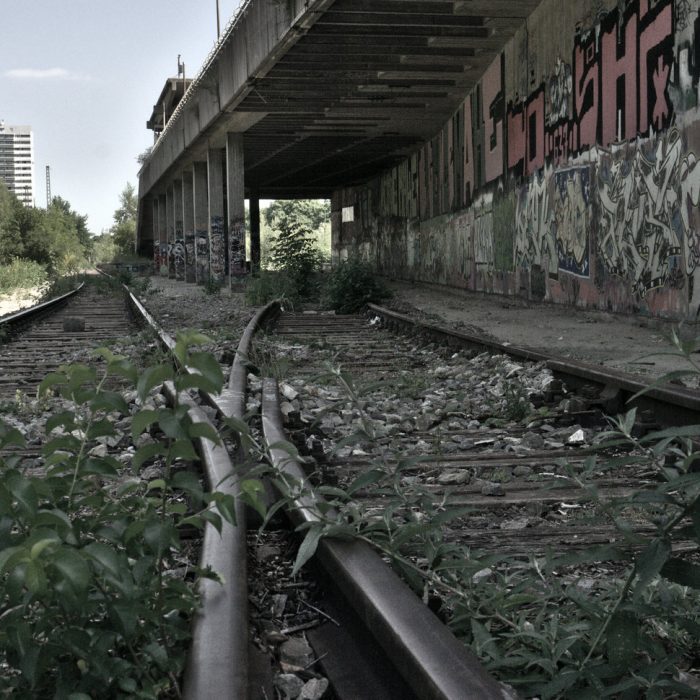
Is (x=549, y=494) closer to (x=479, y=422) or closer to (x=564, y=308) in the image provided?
(x=479, y=422)

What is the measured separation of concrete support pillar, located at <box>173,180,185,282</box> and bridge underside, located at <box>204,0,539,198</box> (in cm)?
996

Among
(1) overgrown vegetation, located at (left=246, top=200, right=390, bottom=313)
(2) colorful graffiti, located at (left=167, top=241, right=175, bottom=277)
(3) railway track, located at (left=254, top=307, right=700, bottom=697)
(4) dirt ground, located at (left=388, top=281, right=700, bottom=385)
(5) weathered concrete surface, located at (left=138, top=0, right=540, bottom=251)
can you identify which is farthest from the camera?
(2) colorful graffiti, located at (left=167, top=241, right=175, bottom=277)

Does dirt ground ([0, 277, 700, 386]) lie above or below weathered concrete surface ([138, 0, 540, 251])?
below

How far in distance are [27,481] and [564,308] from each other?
1399 cm

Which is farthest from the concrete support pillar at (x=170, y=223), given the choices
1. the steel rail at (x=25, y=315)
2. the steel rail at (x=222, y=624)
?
the steel rail at (x=222, y=624)

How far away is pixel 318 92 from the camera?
2180 centimetres

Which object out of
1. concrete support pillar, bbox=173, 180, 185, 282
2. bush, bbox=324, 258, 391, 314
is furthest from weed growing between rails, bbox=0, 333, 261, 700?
concrete support pillar, bbox=173, 180, 185, 282

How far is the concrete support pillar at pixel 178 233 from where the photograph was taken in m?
42.2

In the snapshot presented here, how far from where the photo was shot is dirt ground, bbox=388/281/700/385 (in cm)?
841

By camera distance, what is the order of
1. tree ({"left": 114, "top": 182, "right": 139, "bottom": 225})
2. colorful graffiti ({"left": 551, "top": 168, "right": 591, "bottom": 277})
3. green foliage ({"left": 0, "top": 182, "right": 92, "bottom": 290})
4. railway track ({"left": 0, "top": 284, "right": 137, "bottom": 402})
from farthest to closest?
tree ({"left": 114, "top": 182, "right": 139, "bottom": 225}) < green foliage ({"left": 0, "top": 182, "right": 92, "bottom": 290}) < colorful graffiti ({"left": 551, "top": 168, "right": 591, "bottom": 277}) < railway track ({"left": 0, "top": 284, "right": 137, "bottom": 402})

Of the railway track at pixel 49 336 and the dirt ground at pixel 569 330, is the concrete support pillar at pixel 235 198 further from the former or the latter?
the dirt ground at pixel 569 330

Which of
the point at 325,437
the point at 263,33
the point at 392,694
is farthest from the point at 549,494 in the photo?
the point at 263,33

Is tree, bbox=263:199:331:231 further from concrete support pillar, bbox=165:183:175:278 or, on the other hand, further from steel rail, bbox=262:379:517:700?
steel rail, bbox=262:379:517:700

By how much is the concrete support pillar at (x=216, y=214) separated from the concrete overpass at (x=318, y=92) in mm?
34
